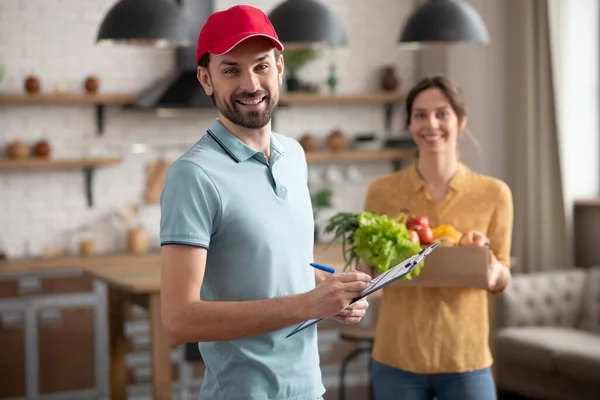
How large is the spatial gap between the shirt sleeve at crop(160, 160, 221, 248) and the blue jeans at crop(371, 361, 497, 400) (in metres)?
1.22

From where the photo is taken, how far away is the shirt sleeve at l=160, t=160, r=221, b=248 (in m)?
1.80

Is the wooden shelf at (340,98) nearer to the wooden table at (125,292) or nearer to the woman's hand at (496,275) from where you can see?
the wooden table at (125,292)

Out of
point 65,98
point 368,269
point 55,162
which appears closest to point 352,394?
point 55,162

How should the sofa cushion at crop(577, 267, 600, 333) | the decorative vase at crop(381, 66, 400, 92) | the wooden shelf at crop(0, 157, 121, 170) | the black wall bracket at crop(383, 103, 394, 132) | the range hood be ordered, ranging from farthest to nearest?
the black wall bracket at crop(383, 103, 394, 132)
the decorative vase at crop(381, 66, 400, 92)
the range hood
the wooden shelf at crop(0, 157, 121, 170)
the sofa cushion at crop(577, 267, 600, 333)

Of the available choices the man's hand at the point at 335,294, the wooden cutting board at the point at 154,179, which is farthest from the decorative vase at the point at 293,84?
the man's hand at the point at 335,294

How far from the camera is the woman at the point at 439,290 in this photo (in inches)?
113

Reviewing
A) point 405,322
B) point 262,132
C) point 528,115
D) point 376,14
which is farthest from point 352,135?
point 262,132

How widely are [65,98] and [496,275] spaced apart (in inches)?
172

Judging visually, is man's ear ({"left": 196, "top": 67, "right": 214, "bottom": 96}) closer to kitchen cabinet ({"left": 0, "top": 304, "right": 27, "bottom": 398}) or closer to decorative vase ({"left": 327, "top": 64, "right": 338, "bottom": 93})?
kitchen cabinet ({"left": 0, "top": 304, "right": 27, "bottom": 398})

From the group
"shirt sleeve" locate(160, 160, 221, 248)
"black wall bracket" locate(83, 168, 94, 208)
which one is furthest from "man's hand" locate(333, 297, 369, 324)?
"black wall bracket" locate(83, 168, 94, 208)

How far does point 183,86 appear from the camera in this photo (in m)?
6.69

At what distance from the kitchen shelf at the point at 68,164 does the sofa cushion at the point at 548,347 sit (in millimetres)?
2854

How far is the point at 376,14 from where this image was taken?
7.70m

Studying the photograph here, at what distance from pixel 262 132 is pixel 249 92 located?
130 mm
